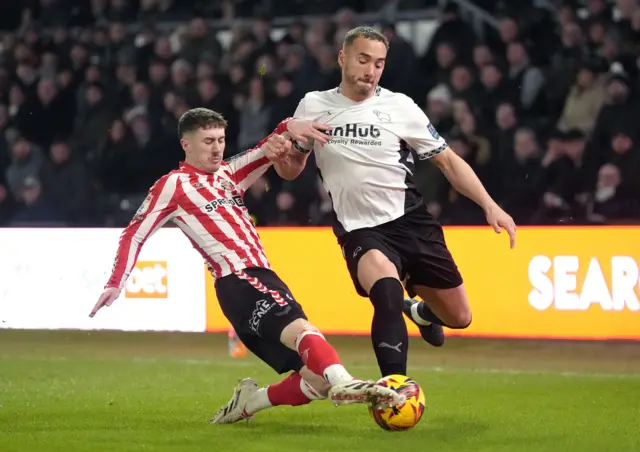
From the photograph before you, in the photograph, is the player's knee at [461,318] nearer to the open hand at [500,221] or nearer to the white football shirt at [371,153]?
the white football shirt at [371,153]

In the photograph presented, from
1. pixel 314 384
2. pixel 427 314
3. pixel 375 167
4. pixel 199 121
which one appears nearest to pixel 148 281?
pixel 427 314

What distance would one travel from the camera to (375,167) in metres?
6.56

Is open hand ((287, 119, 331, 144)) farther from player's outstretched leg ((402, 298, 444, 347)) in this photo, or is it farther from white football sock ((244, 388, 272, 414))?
player's outstretched leg ((402, 298, 444, 347))

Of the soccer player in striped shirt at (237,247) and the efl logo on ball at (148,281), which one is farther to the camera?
the efl logo on ball at (148,281)

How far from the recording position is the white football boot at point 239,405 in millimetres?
6672

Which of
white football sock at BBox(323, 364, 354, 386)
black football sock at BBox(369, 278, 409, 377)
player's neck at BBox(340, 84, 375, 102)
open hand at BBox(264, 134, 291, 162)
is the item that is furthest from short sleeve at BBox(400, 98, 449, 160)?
white football sock at BBox(323, 364, 354, 386)

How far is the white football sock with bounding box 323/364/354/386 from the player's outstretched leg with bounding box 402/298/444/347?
189 cm

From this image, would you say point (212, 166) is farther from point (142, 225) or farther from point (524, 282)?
point (524, 282)

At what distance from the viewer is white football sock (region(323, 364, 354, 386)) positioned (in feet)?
18.8

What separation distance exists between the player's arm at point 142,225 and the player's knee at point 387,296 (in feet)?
4.03

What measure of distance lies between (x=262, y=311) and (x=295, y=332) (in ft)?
0.79

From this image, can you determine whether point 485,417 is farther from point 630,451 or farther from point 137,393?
point 137,393

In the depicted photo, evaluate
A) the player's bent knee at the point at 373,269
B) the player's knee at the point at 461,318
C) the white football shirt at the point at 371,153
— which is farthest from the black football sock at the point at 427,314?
Result: the player's bent knee at the point at 373,269

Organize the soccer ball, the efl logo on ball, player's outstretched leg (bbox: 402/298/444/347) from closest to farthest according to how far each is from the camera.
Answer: the soccer ball, player's outstretched leg (bbox: 402/298/444/347), the efl logo on ball
